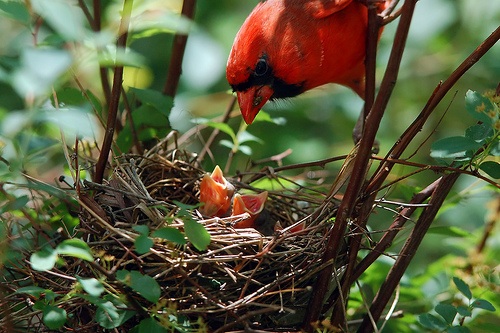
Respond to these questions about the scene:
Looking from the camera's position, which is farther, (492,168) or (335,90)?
(335,90)

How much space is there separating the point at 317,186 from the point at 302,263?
0.68 metres

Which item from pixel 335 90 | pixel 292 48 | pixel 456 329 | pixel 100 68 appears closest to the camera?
pixel 456 329

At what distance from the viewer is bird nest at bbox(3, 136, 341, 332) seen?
204 centimetres

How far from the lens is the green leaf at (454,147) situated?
194cm

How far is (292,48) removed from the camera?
299 cm

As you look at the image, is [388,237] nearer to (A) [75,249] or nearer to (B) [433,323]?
(B) [433,323]

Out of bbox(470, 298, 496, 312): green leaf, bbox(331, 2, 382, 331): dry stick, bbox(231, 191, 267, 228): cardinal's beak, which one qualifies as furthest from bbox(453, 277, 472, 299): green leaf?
bbox(231, 191, 267, 228): cardinal's beak

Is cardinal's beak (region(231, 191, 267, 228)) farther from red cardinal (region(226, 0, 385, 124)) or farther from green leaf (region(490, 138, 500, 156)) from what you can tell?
green leaf (region(490, 138, 500, 156))

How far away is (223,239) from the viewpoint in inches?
90.2

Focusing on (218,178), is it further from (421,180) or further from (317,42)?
(421,180)

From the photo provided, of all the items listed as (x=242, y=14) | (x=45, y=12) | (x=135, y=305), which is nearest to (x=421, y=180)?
(x=242, y=14)

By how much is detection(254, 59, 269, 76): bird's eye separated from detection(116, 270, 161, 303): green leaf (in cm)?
130

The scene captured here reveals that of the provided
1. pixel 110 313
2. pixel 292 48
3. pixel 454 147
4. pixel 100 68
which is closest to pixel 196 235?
pixel 110 313

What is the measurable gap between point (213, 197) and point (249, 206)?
0.13 metres
